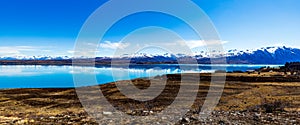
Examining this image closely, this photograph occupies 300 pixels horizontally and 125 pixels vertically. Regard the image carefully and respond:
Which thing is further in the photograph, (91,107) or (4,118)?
(91,107)

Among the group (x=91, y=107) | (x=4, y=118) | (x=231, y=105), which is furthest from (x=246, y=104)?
(x=4, y=118)

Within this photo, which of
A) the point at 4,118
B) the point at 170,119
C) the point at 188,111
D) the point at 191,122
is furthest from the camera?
the point at 188,111

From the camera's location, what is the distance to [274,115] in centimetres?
2045

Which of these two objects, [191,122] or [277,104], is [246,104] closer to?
[277,104]

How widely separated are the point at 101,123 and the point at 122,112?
13.8 ft

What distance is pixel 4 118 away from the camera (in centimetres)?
2125

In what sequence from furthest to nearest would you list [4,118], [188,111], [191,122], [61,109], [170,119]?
[61,109], [188,111], [4,118], [170,119], [191,122]

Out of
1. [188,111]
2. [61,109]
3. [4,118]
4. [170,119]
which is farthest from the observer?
[61,109]

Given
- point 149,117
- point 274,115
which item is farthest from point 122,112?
point 274,115

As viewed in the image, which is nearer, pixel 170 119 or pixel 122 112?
pixel 170 119

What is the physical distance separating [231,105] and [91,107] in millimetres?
12158

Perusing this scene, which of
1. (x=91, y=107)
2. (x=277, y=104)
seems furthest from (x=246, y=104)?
(x=91, y=107)

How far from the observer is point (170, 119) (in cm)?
1970

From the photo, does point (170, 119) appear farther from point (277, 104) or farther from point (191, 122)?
point (277, 104)
